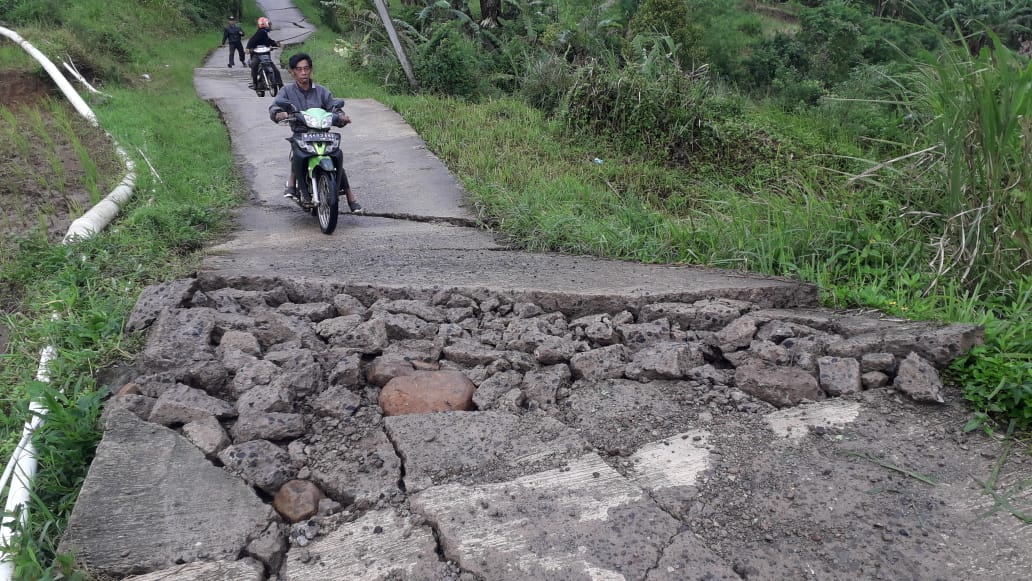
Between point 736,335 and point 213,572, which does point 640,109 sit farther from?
point 213,572

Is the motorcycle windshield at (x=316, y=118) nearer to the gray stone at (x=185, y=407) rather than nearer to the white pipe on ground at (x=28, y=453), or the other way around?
the white pipe on ground at (x=28, y=453)

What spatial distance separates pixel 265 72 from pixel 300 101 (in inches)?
291

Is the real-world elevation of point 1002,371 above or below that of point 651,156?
above

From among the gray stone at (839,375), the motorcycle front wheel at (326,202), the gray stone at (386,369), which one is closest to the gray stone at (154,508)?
the gray stone at (386,369)

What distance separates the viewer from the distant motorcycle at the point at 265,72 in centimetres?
1209

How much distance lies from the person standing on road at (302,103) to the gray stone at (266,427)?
3147 millimetres

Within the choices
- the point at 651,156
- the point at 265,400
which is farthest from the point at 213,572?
the point at 651,156

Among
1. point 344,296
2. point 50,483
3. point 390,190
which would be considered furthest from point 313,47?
point 50,483

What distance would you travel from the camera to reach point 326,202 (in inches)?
215

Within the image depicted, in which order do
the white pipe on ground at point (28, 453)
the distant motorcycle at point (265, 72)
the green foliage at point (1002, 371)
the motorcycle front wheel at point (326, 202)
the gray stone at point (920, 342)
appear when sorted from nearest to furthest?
1. the white pipe on ground at point (28, 453)
2. the green foliage at point (1002, 371)
3. the gray stone at point (920, 342)
4. the motorcycle front wheel at point (326, 202)
5. the distant motorcycle at point (265, 72)

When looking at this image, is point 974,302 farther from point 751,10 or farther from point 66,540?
point 751,10

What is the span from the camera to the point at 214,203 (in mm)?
5871

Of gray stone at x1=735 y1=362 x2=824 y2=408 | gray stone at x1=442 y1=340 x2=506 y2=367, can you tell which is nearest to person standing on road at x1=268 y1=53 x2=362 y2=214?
gray stone at x1=442 y1=340 x2=506 y2=367

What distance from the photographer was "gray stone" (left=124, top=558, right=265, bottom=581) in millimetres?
1996
